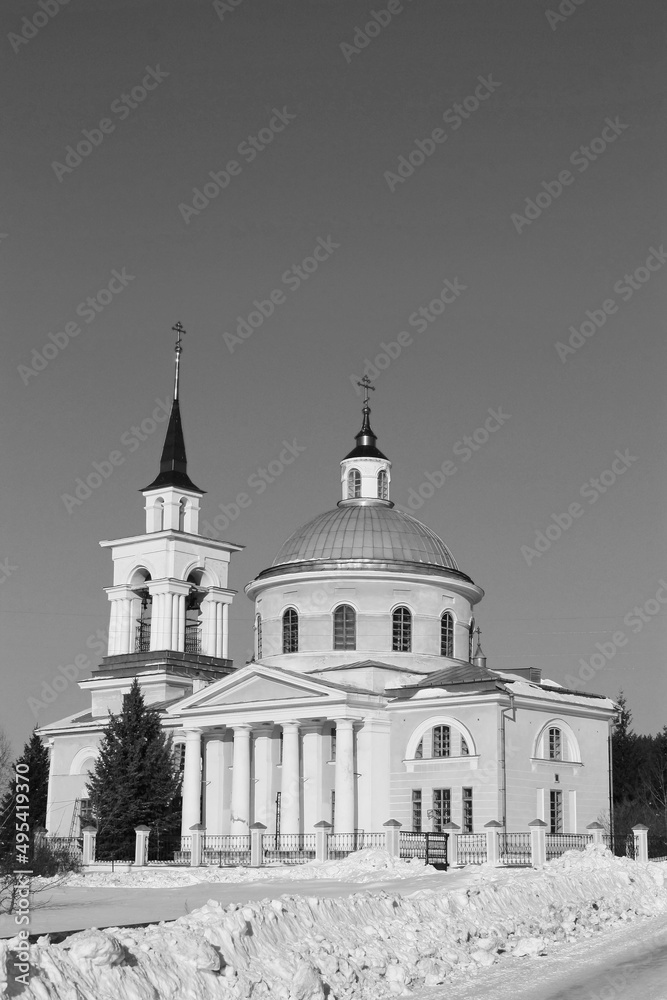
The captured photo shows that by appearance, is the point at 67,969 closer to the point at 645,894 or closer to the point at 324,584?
the point at 645,894

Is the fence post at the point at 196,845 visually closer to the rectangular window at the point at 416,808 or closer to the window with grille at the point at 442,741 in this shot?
the rectangular window at the point at 416,808

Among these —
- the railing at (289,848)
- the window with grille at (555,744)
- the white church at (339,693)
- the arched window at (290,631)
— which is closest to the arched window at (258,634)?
the white church at (339,693)

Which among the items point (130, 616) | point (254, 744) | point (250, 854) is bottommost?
point (250, 854)

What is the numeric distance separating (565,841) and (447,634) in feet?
31.7

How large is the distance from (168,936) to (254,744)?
106ft

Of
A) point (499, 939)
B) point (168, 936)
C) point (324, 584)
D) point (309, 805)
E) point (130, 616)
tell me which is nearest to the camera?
point (168, 936)

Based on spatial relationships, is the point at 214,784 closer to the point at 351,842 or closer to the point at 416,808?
the point at 351,842

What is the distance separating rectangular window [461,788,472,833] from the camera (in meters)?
39.3

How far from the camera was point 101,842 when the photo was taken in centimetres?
4338

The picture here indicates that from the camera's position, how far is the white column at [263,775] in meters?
43.5

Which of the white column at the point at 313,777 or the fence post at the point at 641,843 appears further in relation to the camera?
the white column at the point at 313,777

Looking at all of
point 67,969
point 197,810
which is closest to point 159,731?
point 197,810

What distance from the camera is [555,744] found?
41719 mm

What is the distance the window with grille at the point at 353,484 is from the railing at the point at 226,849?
45.1 ft
